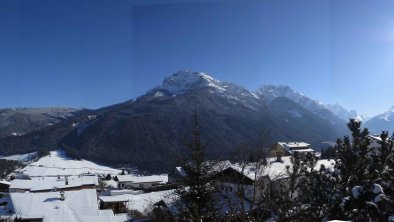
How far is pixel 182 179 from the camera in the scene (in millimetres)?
19875

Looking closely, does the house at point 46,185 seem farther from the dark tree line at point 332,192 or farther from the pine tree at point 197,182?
the pine tree at point 197,182

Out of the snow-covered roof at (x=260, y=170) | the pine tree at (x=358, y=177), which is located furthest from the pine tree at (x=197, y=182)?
the pine tree at (x=358, y=177)

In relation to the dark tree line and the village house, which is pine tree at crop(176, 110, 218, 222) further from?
the village house

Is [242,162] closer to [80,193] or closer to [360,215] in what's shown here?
[360,215]

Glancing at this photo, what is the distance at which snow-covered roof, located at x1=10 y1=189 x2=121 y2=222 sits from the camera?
53.4 meters

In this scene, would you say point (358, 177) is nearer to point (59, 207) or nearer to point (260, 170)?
point (260, 170)

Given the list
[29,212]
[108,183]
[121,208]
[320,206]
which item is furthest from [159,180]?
[320,206]

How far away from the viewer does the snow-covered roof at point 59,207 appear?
53406 mm

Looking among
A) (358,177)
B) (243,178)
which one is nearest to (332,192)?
(358,177)

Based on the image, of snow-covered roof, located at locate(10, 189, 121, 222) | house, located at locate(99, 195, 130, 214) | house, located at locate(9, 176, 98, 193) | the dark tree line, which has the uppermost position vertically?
the dark tree line

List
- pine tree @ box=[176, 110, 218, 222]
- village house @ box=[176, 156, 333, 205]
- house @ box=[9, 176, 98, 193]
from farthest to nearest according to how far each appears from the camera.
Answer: house @ box=[9, 176, 98, 193] < pine tree @ box=[176, 110, 218, 222] < village house @ box=[176, 156, 333, 205]

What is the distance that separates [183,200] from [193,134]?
3.32 m

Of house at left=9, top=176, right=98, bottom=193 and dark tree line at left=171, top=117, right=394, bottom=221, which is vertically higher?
dark tree line at left=171, top=117, right=394, bottom=221

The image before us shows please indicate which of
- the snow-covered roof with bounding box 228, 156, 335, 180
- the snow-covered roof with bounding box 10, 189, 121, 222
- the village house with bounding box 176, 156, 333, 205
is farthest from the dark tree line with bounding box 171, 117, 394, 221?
the snow-covered roof with bounding box 10, 189, 121, 222
